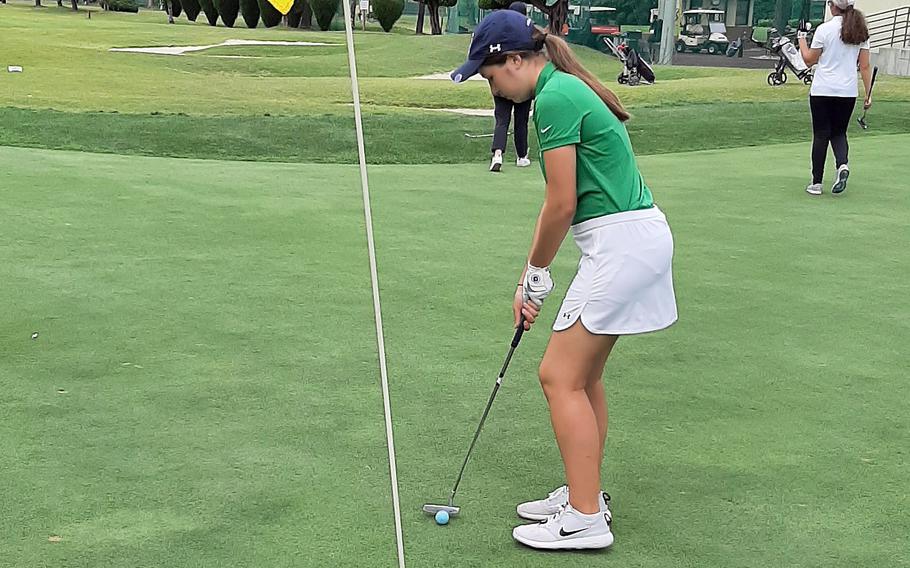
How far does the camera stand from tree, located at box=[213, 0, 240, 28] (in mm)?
46344

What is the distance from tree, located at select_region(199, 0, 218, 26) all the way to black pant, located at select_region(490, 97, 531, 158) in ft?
127

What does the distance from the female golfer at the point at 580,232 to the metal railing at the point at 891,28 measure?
95.2 ft

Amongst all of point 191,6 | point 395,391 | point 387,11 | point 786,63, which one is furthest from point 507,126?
point 191,6

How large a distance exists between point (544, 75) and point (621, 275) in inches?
23.6

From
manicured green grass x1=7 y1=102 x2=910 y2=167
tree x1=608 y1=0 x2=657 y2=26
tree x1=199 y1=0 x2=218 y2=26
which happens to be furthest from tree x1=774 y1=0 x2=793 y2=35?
tree x1=199 y1=0 x2=218 y2=26

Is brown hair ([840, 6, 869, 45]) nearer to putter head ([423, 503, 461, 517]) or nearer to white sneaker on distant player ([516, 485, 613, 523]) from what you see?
white sneaker on distant player ([516, 485, 613, 523])

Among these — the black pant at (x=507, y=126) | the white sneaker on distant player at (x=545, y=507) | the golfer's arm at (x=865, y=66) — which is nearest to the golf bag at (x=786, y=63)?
the black pant at (x=507, y=126)

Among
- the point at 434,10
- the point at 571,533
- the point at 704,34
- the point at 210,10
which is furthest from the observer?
the point at 210,10

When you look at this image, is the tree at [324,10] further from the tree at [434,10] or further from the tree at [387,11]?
the tree at [434,10]

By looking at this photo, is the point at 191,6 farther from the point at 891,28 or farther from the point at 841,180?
the point at 841,180

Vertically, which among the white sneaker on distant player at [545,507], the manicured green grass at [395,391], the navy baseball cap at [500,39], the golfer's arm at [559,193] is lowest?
the manicured green grass at [395,391]

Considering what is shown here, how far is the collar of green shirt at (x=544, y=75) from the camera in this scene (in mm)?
3156

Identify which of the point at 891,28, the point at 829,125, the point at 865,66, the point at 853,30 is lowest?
the point at 829,125

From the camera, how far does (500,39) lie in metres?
3.15
